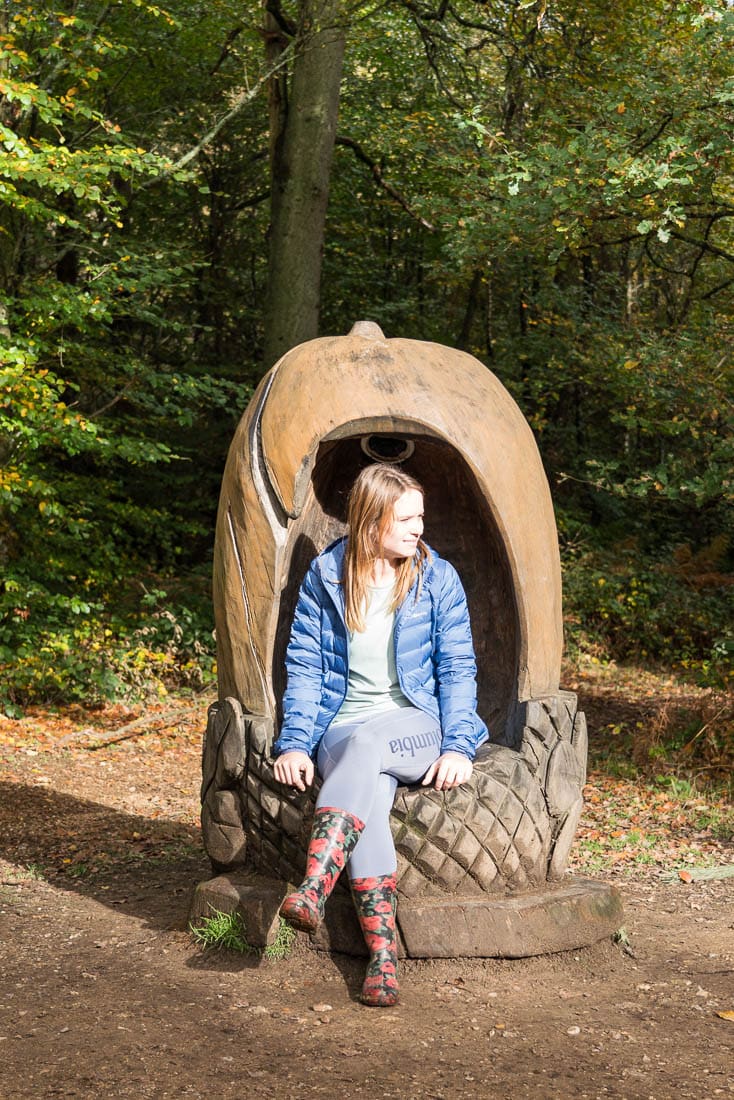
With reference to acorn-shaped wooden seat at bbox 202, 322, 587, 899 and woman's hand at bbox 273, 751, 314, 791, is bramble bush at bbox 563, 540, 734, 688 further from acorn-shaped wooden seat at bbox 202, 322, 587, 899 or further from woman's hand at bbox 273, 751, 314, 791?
woman's hand at bbox 273, 751, 314, 791

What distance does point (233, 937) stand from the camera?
3.52m

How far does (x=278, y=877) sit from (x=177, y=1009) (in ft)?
2.14

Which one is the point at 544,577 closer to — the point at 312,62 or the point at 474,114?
the point at 474,114

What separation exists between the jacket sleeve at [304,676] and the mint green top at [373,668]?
109mm

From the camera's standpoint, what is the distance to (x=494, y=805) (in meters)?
3.47

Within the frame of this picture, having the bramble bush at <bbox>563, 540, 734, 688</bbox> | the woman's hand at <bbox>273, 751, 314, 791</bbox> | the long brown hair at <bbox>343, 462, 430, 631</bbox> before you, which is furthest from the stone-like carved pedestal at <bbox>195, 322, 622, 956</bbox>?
the bramble bush at <bbox>563, 540, 734, 688</bbox>

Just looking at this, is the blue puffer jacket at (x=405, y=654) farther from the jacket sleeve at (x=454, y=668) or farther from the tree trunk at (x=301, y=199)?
the tree trunk at (x=301, y=199)

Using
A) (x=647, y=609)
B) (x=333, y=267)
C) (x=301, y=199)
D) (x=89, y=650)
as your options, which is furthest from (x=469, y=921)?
(x=333, y=267)

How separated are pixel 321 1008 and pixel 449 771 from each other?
30.8 inches

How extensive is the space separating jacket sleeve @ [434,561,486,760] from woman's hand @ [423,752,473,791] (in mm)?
72

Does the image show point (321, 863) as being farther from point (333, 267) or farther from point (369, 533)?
point (333, 267)

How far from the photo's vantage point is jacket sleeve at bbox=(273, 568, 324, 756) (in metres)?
3.48

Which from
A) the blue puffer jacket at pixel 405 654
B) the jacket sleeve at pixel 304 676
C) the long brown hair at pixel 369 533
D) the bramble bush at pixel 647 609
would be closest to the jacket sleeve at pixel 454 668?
the blue puffer jacket at pixel 405 654

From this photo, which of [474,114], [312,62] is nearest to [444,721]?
[474,114]
